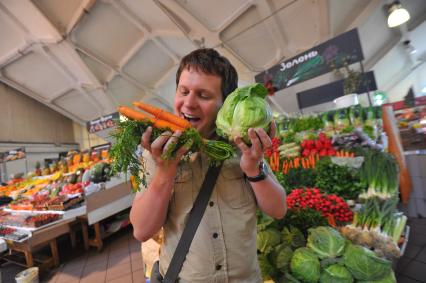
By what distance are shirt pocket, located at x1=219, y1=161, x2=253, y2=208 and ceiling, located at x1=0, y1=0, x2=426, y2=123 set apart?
7.36m

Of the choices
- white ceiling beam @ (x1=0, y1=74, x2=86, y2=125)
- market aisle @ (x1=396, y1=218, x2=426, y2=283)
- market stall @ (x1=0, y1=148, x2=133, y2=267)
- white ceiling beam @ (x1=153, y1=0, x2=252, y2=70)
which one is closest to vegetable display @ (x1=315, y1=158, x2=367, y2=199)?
market aisle @ (x1=396, y1=218, x2=426, y2=283)

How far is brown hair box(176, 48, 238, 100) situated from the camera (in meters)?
1.15

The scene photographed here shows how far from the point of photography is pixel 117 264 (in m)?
3.95

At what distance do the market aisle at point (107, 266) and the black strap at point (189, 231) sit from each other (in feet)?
9.39

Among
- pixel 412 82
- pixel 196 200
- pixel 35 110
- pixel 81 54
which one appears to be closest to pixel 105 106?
pixel 81 54

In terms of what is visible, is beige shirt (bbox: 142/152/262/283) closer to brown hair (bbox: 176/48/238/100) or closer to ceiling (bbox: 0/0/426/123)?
brown hair (bbox: 176/48/238/100)

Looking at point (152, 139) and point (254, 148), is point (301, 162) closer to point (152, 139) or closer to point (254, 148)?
point (254, 148)

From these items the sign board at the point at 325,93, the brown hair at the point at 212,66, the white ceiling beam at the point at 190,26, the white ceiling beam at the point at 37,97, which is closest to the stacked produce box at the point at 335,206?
the sign board at the point at 325,93

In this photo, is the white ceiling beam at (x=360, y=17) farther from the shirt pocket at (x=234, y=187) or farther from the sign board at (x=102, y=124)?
the shirt pocket at (x=234, y=187)

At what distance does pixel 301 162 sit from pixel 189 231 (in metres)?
3.04

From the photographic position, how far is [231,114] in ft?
3.40

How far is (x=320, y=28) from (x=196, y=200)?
8.02 meters

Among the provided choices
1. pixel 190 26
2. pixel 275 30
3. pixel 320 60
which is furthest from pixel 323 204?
pixel 190 26

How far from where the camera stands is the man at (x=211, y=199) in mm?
1047
